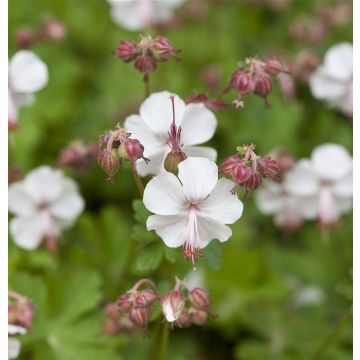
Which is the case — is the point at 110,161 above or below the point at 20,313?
above

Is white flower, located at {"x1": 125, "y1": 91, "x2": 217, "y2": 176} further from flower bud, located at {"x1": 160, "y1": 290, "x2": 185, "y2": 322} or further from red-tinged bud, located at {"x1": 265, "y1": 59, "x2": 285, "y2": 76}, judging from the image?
flower bud, located at {"x1": 160, "y1": 290, "x2": 185, "y2": 322}

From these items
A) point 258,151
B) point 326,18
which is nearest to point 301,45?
point 326,18

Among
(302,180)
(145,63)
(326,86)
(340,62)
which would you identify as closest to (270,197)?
(302,180)

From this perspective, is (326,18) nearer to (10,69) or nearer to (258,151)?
(258,151)

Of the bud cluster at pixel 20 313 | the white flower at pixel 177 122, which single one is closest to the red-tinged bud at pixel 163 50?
the white flower at pixel 177 122

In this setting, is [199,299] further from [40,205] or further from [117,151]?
[40,205]

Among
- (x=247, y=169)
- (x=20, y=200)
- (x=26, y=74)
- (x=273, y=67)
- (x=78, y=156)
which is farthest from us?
(x=20, y=200)
